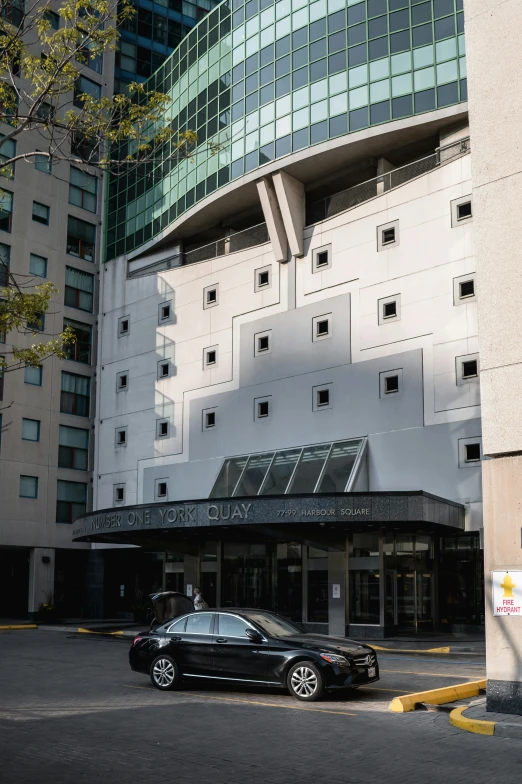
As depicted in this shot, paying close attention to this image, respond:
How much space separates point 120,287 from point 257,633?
110 feet

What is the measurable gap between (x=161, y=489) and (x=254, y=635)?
25611mm

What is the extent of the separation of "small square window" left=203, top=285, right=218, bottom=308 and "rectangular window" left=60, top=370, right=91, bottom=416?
35.9 ft

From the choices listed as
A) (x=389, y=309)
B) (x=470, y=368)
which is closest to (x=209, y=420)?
(x=389, y=309)

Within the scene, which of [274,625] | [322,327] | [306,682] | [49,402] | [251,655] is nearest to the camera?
[306,682]

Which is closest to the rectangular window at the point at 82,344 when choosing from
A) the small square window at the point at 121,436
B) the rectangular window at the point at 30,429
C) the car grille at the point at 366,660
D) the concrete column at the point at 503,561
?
the rectangular window at the point at 30,429

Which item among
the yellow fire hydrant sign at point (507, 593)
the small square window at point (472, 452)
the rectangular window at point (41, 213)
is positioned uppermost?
the rectangular window at point (41, 213)

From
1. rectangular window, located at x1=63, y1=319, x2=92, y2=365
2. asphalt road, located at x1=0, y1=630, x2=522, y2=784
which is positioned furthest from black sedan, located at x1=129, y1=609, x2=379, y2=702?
rectangular window, located at x1=63, y1=319, x2=92, y2=365

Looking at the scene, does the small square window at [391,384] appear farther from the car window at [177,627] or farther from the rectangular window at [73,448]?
the rectangular window at [73,448]

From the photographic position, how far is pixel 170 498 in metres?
40.1

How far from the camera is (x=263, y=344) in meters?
36.8

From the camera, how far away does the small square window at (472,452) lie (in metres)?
29.1

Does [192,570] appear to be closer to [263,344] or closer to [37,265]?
[263,344]

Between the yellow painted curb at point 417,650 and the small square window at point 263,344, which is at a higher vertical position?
the small square window at point 263,344

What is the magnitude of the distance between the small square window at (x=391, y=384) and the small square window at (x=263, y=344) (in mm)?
6369
